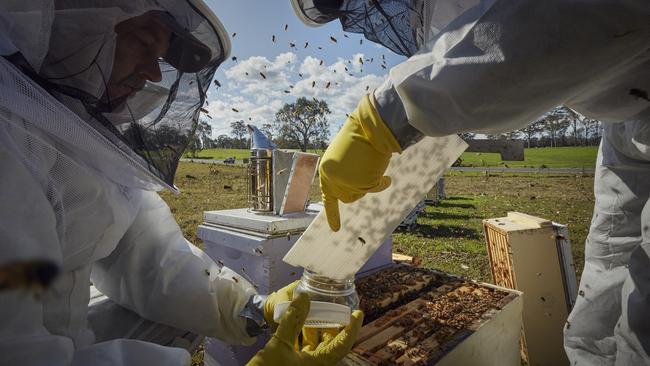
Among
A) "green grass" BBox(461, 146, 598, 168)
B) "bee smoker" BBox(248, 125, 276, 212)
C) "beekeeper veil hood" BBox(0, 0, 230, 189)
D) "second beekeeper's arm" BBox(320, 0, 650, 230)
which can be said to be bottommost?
"green grass" BBox(461, 146, 598, 168)

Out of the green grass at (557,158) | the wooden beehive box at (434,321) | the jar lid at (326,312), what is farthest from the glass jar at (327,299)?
the green grass at (557,158)

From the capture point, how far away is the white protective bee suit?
3.36 feet

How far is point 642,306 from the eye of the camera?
1252mm

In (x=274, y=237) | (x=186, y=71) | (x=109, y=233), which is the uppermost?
(x=186, y=71)

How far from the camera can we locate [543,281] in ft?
9.07

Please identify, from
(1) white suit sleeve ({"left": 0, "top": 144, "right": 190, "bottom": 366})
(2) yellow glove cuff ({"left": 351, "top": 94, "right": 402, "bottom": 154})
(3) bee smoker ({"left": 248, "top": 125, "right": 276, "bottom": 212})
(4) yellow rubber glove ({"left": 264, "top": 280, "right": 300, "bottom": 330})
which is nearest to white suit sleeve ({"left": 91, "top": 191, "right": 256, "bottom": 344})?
(4) yellow rubber glove ({"left": 264, "top": 280, "right": 300, "bottom": 330})

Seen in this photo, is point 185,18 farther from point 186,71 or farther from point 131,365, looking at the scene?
point 131,365

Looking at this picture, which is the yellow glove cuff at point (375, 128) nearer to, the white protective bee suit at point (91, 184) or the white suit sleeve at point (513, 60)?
the white suit sleeve at point (513, 60)

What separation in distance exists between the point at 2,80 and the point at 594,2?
5.79 feet

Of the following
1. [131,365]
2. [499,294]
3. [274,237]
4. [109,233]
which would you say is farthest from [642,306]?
[109,233]

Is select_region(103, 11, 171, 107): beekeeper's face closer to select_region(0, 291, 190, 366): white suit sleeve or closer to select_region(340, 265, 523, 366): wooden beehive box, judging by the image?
select_region(0, 291, 190, 366): white suit sleeve

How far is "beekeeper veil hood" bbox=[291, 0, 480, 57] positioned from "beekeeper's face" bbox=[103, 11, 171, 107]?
716mm

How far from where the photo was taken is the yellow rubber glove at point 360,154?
1.38 metres

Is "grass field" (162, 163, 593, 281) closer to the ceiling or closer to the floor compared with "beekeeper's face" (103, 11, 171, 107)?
closer to the floor
